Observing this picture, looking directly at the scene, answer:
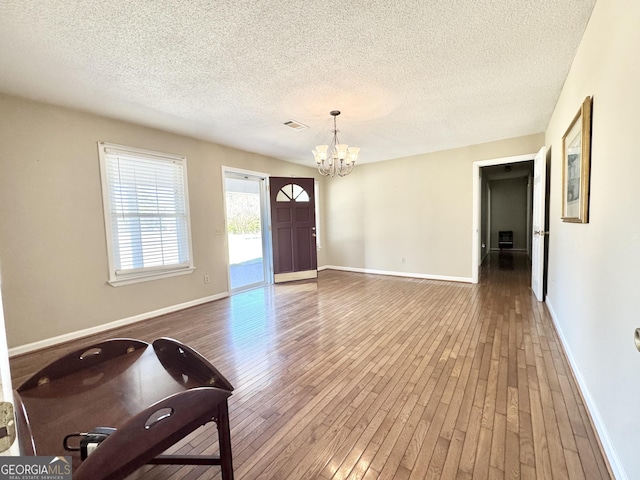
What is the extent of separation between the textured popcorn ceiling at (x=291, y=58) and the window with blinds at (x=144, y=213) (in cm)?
52

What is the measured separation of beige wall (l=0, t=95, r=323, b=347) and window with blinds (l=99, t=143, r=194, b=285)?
10 cm

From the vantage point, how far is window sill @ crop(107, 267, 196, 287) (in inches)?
133

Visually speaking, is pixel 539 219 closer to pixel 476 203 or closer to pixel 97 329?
pixel 476 203

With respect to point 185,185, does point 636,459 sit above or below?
below

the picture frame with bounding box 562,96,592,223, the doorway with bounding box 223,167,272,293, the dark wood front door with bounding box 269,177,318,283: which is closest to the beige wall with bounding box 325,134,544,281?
the dark wood front door with bounding box 269,177,318,283

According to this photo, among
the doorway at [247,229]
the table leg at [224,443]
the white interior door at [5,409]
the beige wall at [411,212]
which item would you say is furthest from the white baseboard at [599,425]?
the doorway at [247,229]

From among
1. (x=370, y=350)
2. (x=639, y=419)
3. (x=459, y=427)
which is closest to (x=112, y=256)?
(x=370, y=350)

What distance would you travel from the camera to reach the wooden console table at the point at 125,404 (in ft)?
2.97

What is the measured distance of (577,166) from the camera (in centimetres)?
207

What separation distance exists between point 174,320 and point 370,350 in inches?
99.0

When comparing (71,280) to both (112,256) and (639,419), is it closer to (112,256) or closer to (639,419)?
(112,256)

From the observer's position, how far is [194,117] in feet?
11.0

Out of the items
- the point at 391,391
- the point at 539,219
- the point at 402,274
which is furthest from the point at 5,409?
the point at 402,274

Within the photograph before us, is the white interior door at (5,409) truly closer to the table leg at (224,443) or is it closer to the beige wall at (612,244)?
the table leg at (224,443)
